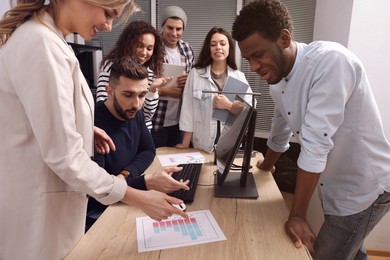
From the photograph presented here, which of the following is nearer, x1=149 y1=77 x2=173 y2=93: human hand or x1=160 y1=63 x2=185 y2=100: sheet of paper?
x1=149 y1=77 x2=173 y2=93: human hand

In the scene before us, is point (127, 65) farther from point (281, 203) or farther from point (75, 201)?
point (281, 203)

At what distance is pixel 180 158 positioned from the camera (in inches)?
64.8

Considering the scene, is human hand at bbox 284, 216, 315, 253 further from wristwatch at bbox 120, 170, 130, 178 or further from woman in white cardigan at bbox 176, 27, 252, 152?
woman in white cardigan at bbox 176, 27, 252, 152

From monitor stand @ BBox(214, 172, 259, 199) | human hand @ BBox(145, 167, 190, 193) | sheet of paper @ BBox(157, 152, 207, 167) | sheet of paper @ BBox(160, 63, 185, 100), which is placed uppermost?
sheet of paper @ BBox(160, 63, 185, 100)

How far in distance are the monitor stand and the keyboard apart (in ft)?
0.31

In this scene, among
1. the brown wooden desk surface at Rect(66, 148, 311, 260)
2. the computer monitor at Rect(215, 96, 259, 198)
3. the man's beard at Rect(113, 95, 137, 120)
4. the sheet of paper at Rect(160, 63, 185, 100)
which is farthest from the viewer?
the sheet of paper at Rect(160, 63, 185, 100)

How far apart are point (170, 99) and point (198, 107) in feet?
0.90

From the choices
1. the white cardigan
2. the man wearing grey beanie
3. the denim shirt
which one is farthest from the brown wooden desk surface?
the man wearing grey beanie

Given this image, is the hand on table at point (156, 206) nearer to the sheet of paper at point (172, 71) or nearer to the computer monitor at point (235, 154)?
the computer monitor at point (235, 154)

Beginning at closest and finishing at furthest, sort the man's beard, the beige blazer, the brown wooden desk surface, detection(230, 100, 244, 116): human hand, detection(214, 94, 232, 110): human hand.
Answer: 1. the beige blazer
2. the brown wooden desk surface
3. detection(230, 100, 244, 116): human hand
4. the man's beard
5. detection(214, 94, 232, 110): human hand

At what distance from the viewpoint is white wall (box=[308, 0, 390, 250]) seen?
5.93ft

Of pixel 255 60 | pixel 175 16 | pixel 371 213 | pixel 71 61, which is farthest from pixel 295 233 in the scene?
pixel 175 16

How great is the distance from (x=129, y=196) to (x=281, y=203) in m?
0.59

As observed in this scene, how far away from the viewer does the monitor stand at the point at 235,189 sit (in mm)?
1158
